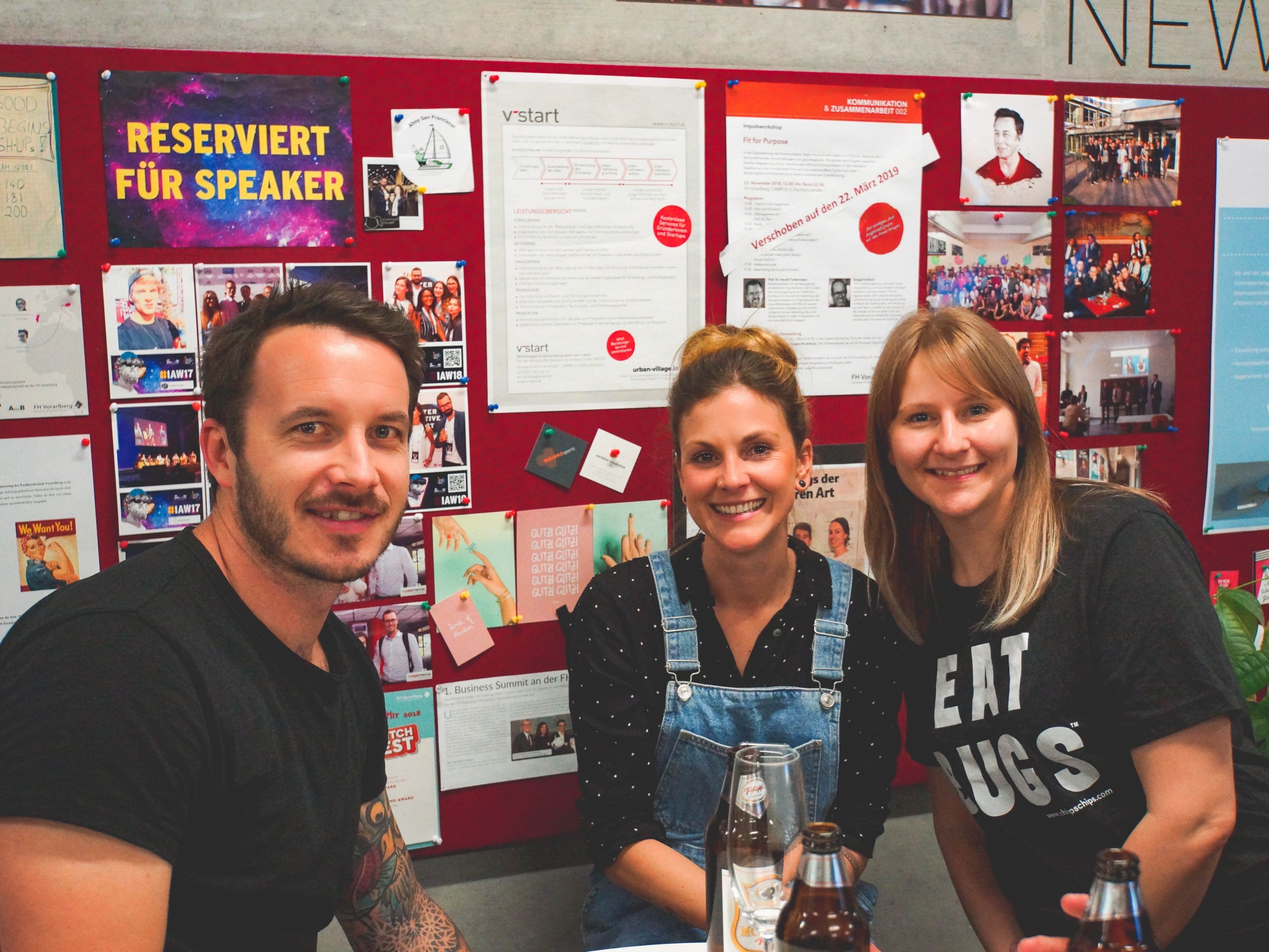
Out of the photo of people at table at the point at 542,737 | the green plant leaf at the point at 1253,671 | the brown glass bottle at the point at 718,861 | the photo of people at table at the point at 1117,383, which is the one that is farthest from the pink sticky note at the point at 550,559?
the green plant leaf at the point at 1253,671

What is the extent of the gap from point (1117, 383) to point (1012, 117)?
67 centimetres

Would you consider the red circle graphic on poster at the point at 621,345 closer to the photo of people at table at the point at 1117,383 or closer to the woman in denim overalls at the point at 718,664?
the woman in denim overalls at the point at 718,664

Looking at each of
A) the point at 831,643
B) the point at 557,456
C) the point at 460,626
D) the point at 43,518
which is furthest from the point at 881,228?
the point at 43,518

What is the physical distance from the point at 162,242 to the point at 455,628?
0.91m

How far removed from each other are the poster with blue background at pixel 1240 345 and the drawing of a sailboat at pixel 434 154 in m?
1.83

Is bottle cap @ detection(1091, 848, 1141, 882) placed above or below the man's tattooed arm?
above

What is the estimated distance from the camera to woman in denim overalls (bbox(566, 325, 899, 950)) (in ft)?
5.52

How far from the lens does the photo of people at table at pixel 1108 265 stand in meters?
2.35

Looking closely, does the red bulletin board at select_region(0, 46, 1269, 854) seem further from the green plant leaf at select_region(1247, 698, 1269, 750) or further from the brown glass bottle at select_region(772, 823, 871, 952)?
the brown glass bottle at select_region(772, 823, 871, 952)

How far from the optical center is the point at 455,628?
6.69ft

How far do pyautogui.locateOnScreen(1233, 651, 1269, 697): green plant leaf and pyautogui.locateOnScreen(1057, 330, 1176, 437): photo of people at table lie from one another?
0.63 m

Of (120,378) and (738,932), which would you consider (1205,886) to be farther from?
(120,378)

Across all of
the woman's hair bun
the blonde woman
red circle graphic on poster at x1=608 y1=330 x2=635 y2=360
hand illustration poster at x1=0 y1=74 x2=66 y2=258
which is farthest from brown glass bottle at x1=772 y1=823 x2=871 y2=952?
hand illustration poster at x1=0 y1=74 x2=66 y2=258

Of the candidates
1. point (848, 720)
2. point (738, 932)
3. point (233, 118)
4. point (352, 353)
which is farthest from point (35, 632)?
point (848, 720)
